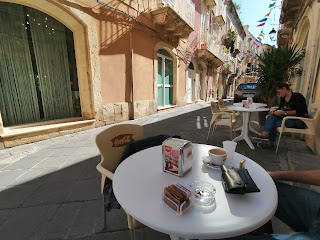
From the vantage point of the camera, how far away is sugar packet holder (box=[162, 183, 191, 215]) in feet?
2.33

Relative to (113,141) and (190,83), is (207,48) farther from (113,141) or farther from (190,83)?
(113,141)

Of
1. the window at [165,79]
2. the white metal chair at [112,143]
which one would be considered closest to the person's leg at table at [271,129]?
the white metal chair at [112,143]

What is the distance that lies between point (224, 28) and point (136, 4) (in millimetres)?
13237

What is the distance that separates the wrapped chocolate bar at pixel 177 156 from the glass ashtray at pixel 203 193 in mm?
111

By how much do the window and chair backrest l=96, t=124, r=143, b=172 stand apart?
6.62 meters

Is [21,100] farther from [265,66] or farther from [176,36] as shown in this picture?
[176,36]

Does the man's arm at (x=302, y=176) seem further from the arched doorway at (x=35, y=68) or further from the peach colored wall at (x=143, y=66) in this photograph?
the peach colored wall at (x=143, y=66)

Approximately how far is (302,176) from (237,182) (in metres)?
0.63

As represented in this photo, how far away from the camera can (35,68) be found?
4.29 meters

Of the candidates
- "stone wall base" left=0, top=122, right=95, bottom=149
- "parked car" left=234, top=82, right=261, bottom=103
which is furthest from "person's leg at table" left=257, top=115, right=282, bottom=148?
"parked car" left=234, top=82, right=261, bottom=103

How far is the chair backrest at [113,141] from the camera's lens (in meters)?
1.44

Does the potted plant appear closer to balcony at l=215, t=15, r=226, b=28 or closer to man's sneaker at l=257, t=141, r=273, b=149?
man's sneaker at l=257, t=141, r=273, b=149

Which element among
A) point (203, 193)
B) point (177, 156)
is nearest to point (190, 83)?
point (177, 156)

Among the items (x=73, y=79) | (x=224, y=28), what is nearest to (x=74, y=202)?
(x=73, y=79)
